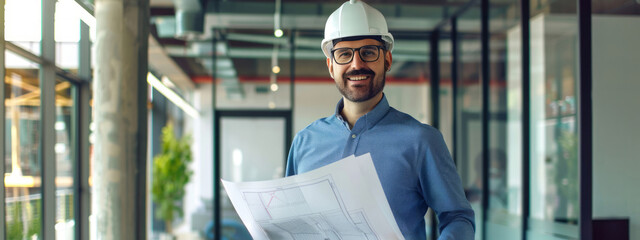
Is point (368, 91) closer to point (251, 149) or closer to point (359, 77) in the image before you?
point (359, 77)

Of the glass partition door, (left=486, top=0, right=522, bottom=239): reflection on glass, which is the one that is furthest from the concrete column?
Result: the glass partition door

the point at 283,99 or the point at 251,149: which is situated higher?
the point at 283,99

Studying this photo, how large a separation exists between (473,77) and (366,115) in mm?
4762

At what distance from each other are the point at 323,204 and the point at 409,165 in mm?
298

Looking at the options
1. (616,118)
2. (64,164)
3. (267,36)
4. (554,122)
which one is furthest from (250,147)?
(616,118)

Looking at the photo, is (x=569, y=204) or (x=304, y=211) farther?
(x=569, y=204)

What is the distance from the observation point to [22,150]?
376cm

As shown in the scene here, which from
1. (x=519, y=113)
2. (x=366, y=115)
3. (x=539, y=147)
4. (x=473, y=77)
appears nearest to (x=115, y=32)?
(x=366, y=115)

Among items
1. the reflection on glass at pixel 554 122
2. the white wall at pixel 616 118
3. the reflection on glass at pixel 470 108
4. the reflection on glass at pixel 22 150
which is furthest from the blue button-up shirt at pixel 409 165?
the reflection on glass at pixel 470 108

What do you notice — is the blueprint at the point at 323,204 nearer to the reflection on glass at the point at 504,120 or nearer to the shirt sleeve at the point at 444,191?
the shirt sleeve at the point at 444,191

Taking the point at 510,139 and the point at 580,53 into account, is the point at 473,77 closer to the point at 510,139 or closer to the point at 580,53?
the point at 510,139

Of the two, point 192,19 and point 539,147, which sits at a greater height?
point 192,19

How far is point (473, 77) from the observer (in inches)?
244

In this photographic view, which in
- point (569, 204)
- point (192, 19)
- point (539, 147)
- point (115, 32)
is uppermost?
point (192, 19)
